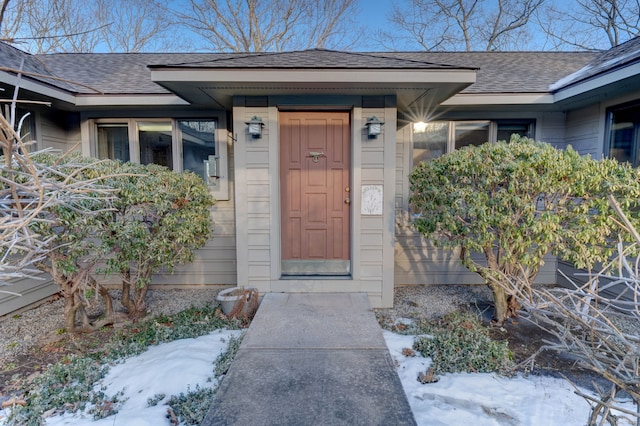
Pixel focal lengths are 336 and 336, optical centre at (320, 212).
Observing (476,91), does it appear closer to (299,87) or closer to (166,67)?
(299,87)

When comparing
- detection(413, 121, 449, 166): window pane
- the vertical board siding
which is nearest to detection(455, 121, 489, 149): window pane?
detection(413, 121, 449, 166): window pane

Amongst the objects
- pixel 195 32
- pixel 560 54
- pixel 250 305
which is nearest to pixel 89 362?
pixel 250 305

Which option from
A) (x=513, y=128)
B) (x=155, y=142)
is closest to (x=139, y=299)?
(x=155, y=142)

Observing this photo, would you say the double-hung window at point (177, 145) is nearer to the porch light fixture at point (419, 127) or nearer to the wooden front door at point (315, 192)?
the wooden front door at point (315, 192)

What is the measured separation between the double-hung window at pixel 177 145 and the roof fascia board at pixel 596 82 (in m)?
4.58

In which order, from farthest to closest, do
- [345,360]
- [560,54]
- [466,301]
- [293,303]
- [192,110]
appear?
[560,54]
[192,110]
[466,301]
[293,303]
[345,360]

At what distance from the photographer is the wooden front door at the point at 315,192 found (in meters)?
4.08

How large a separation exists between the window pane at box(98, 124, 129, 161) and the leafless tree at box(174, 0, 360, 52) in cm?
771

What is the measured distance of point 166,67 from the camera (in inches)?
133

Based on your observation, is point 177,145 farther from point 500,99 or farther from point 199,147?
point 500,99

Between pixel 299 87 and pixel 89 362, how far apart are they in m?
3.26

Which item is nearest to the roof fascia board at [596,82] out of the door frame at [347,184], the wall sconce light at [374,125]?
the wall sconce light at [374,125]

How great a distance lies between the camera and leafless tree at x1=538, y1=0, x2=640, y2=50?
32.3ft

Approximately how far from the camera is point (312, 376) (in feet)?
7.70
